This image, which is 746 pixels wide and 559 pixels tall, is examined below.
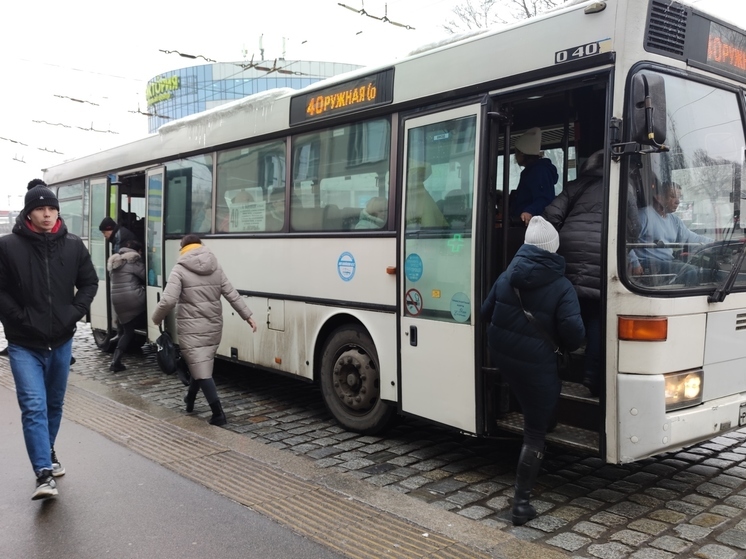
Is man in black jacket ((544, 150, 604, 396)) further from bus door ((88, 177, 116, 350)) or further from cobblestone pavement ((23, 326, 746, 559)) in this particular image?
bus door ((88, 177, 116, 350))

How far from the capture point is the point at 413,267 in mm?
5414

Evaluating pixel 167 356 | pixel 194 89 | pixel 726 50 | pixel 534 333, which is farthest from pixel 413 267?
pixel 194 89

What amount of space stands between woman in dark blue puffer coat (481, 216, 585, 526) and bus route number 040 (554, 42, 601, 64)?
103 cm

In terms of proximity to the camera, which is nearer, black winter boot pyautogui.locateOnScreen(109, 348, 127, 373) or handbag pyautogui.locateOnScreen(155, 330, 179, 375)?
handbag pyautogui.locateOnScreen(155, 330, 179, 375)

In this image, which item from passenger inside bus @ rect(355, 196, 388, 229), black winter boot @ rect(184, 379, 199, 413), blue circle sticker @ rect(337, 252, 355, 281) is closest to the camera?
passenger inside bus @ rect(355, 196, 388, 229)

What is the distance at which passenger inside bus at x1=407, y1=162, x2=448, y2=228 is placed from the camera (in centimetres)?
528

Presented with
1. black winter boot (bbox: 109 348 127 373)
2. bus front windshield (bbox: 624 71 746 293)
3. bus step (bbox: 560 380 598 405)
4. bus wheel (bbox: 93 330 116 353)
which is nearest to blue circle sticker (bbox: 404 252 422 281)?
bus step (bbox: 560 380 598 405)

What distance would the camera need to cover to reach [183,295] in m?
6.52

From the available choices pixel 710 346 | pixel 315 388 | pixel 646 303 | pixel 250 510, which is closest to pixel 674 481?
pixel 710 346

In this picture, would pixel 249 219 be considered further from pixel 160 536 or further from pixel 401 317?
pixel 160 536

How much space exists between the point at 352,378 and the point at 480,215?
200cm

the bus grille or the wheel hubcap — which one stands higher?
the bus grille

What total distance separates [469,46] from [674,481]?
11.2 ft

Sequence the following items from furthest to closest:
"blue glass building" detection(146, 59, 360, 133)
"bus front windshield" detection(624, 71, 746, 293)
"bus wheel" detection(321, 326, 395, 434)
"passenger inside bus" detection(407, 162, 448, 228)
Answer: "blue glass building" detection(146, 59, 360, 133) < "bus wheel" detection(321, 326, 395, 434) < "passenger inside bus" detection(407, 162, 448, 228) < "bus front windshield" detection(624, 71, 746, 293)
